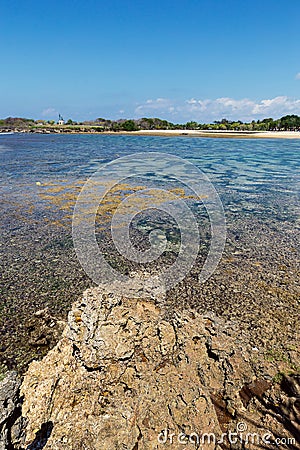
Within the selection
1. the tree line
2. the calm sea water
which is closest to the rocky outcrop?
the calm sea water

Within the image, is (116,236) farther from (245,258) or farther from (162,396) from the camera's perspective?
(162,396)

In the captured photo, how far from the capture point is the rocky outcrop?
115 inches

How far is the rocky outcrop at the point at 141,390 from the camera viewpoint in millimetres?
2934

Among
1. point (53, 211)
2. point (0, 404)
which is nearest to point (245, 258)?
point (0, 404)

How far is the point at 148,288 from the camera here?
5.73 meters
